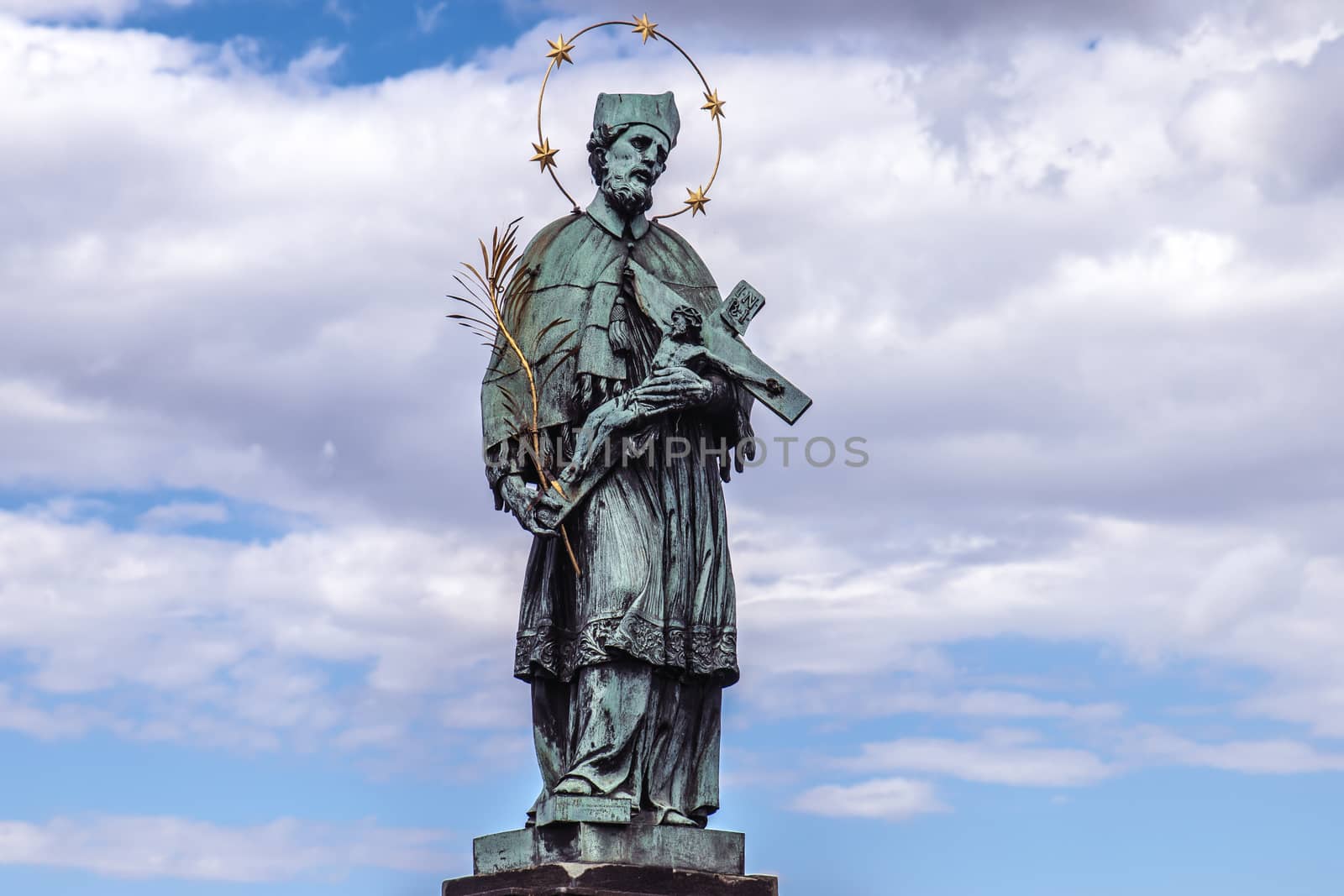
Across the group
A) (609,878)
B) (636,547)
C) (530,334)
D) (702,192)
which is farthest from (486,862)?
(702,192)

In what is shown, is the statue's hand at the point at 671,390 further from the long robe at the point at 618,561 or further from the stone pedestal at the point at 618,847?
the stone pedestal at the point at 618,847

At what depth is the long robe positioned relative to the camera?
13133 millimetres

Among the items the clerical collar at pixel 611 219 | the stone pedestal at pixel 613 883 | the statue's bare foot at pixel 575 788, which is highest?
the clerical collar at pixel 611 219

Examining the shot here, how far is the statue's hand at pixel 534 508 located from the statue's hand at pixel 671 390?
85cm

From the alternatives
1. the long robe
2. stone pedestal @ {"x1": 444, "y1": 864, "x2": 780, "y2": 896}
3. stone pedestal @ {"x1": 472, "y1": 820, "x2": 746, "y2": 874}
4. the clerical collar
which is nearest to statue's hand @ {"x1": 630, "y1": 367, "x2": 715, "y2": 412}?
the long robe

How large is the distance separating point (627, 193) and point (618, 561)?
253cm

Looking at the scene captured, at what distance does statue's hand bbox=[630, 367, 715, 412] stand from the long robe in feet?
0.59

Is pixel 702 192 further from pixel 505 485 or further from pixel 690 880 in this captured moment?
pixel 690 880

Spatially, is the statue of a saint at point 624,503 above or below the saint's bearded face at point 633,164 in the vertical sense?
below

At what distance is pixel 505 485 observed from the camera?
13680 mm

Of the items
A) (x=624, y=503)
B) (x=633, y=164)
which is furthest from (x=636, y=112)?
(x=624, y=503)

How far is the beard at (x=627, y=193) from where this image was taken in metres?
14.1

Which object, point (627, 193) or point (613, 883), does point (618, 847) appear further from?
point (627, 193)

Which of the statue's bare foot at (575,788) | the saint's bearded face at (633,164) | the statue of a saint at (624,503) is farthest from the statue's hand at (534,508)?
the saint's bearded face at (633,164)
